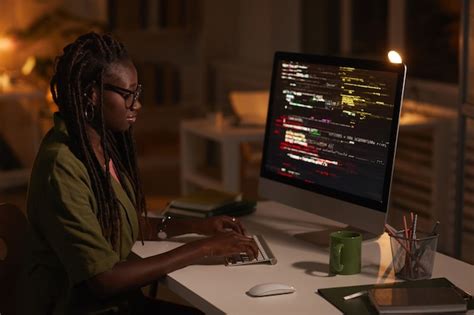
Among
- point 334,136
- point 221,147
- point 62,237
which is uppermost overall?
point 334,136

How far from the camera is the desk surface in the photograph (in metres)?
2.09

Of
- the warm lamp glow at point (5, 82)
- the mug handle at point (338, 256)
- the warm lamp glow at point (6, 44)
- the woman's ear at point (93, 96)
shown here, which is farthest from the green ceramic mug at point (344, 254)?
the warm lamp glow at point (6, 44)

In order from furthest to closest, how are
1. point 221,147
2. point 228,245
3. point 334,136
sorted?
point 221,147 < point 334,136 < point 228,245

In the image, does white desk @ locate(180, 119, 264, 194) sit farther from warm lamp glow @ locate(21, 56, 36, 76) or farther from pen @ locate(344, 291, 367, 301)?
pen @ locate(344, 291, 367, 301)

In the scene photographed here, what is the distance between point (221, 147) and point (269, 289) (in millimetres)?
2810

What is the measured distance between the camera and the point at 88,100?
7.52 feet

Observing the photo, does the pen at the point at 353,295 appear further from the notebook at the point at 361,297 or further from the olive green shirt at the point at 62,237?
the olive green shirt at the point at 62,237

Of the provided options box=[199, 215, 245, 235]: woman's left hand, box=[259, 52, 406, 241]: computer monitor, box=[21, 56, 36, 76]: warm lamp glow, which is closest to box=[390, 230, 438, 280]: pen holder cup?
box=[259, 52, 406, 241]: computer monitor

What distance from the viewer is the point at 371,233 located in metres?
2.62

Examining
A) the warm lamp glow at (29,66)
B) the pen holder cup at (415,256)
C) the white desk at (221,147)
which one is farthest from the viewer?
the warm lamp glow at (29,66)

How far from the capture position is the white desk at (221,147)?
4730 millimetres

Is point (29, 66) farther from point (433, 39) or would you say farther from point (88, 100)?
point (88, 100)

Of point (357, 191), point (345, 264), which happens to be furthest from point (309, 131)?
point (345, 264)

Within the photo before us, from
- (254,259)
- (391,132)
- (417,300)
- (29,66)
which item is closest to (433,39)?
(29,66)
